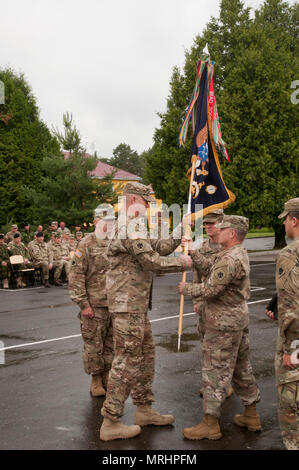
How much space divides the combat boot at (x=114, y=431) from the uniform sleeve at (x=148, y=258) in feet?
4.80

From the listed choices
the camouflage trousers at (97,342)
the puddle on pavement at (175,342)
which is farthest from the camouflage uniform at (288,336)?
the puddle on pavement at (175,342)

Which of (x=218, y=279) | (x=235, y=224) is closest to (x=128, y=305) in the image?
(x=218, y=279)

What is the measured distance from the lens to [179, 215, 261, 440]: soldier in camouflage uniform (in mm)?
4281

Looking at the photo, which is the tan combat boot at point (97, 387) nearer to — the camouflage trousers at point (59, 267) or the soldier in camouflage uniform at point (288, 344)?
the soldier in camouflage uniform at point (288, 344)

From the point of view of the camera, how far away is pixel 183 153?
86.0 ft

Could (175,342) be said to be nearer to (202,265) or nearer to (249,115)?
(202,265)

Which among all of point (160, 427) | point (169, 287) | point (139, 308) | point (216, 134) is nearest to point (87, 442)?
point (160, 427)

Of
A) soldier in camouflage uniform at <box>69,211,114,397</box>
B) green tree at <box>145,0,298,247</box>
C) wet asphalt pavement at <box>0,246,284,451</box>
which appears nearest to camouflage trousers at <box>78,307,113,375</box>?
soldier in camouflage uniform at <box>69,211,114,397</box>

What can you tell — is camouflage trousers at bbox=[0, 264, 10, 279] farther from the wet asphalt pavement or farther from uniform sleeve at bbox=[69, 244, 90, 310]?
uniform sleeve at bbox=[69, 244, 90, 310]

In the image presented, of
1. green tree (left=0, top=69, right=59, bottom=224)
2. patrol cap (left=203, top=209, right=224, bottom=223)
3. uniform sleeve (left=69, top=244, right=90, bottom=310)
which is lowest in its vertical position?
uniform sleeve (left=69, top=244, right=90, bottom=310)

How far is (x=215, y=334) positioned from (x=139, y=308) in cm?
75

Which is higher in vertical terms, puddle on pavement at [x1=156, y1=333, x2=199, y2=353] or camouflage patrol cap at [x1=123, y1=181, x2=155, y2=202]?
camouflage patrol cap at [x1=123, y1=181, x2=155, y2=202]
